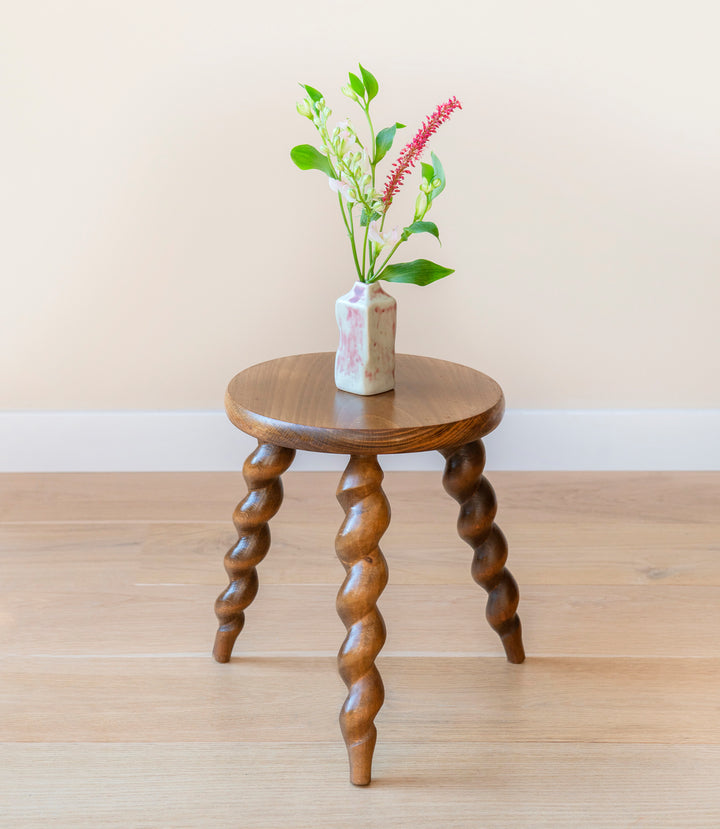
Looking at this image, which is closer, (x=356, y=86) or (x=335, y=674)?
(x=356, y=86)

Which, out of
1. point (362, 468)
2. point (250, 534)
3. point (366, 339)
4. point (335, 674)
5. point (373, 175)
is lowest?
point (335, 674)

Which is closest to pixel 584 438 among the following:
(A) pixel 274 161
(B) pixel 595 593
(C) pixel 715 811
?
(B) pixel 595 593

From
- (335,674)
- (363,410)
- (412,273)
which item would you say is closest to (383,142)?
(412,273)

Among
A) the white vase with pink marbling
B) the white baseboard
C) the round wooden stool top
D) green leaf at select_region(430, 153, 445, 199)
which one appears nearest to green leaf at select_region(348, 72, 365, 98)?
green leaf at select_region(430, 153, 445, 199)

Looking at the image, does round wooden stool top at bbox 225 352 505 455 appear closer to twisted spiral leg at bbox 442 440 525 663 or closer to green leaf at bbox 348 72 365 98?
twisted spiral leg at bbox 442 440 525 663

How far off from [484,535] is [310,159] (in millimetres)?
491

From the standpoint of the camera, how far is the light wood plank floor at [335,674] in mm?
899

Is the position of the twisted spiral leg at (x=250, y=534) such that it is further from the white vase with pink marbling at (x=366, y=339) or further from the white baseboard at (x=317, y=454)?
the white baseboard at (x=317, y=454)

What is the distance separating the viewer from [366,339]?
956mm

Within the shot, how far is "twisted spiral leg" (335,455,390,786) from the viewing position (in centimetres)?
89

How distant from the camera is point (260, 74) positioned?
1562 mm

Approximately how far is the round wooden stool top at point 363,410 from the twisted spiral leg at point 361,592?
0.14 feet

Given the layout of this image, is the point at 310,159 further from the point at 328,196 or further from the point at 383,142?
the point at 328,196

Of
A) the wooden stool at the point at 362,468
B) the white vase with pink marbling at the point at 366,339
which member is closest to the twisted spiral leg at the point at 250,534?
the wooden stool at the point at 362,468
